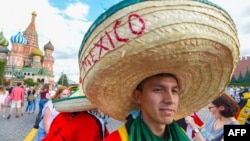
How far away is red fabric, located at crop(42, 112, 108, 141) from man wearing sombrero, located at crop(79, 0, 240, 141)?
0.89 ft

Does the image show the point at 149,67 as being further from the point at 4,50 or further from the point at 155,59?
the point at 4,50

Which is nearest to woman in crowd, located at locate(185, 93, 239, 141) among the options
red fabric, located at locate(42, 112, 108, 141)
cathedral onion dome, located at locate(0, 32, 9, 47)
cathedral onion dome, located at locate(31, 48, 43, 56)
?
red fabric, located at locate(42, 112, 108, 141)

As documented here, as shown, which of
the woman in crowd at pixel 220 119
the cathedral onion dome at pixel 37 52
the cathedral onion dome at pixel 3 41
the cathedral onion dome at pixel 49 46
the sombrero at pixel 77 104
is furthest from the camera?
the cathedral onion dome at pixel 49 46

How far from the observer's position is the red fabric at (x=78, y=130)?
2.13 meters

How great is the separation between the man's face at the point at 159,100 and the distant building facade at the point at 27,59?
80.3 meters

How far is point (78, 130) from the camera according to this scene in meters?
2.18

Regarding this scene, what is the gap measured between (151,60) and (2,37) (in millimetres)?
90986

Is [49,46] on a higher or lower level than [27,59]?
higher

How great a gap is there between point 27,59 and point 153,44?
296 ft

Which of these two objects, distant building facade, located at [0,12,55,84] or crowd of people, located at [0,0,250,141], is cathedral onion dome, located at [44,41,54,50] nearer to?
distant building facade, located at [0,12,55,84]

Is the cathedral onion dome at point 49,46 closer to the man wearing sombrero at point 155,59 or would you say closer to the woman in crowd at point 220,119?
the woman in crowd at point 220,119

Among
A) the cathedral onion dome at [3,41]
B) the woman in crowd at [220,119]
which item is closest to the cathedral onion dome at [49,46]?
the cathedral onion dome at [3,41]

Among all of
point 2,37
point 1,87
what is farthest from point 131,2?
point 2,37

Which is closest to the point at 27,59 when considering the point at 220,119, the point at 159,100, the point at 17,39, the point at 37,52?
the point at 37,52
